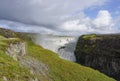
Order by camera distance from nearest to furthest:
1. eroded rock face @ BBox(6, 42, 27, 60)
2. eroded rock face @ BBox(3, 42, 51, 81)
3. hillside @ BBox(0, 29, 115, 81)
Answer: hillside @ BBox(0, 29, 115, 81), eroded rock face @ BBox(6, 42, 27, 60), eroded rock face @ BBox(3, 42, 51, 81)

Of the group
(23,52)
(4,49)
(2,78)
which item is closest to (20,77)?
(2,78)

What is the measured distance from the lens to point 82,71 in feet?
369

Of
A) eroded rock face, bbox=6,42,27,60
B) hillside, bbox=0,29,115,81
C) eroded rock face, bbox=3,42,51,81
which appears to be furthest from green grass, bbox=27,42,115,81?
eroded rock face, bbox=6,42,27,60

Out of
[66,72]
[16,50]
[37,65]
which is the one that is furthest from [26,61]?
[66,72]

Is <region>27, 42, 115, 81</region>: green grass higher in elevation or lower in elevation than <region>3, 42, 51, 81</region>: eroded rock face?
lower

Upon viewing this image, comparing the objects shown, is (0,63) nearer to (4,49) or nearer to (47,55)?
(4,49)

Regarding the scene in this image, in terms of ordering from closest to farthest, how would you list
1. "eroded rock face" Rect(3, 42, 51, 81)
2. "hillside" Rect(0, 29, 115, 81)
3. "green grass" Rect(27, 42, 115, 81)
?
1. "hillside" Rect(0, 29, 115, 81)
2. "eroded rock face" Rect(3, 42, 51, 81)
3. "green grass" Rect(27, 42, 115, 81)

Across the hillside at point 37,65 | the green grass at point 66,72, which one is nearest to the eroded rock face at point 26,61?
the hillside at point 37,65

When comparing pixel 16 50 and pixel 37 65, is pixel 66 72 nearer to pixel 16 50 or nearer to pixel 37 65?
pixel 37 65

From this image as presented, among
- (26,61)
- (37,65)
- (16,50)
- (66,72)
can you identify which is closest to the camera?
(16,50)

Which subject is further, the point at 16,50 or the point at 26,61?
the point at 26,61

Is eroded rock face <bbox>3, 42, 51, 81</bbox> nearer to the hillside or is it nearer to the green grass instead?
the hillside

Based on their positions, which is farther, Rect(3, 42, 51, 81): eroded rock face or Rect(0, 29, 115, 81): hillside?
Rect(3, 42, 51, 81): eroded rock face

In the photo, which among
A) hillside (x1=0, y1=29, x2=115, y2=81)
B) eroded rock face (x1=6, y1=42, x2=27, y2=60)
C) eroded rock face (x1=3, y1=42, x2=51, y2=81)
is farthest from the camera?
eroded rock face (x1=3, y1=42, x2=51, y2=81)
